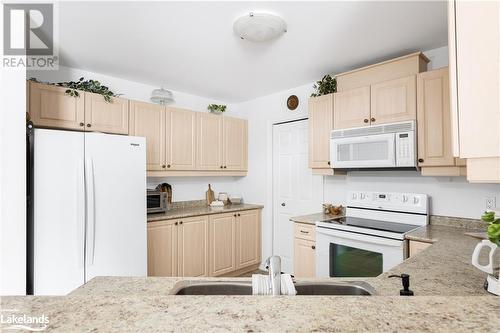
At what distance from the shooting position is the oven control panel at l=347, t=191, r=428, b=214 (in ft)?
8.37

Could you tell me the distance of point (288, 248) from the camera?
3807 mm

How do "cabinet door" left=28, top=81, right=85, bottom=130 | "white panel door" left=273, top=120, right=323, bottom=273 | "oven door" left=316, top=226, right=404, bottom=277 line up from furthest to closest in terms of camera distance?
"white panel door" left=273, top=120, right=323, bottom=273
"cabinet door" left=28, top=81, right=85, bottom=130
"oven door" left=316, top=226, right=404, bottom=277

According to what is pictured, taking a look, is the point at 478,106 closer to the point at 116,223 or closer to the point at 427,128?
the point at 427,128

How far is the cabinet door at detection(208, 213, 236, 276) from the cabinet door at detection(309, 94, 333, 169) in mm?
1350

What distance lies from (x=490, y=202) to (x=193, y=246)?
9.63 ft

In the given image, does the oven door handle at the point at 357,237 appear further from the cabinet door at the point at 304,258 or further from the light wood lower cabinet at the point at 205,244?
the light wood lower cabinet at the point at 205,244

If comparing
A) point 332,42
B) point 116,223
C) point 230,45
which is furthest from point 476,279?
point 116,223

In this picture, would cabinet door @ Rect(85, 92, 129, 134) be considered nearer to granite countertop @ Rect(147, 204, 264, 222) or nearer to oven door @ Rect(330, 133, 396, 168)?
granite countertop @ Rect(147, 204, 264, 222)

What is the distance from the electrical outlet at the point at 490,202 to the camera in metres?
2.26

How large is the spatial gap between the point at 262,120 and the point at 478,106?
137 inches

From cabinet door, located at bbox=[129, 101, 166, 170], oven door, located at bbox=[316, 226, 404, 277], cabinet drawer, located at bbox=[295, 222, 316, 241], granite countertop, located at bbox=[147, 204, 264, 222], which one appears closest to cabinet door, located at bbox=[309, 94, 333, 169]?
cabinet drawer, located at bbox=[295, 222, 316, 241]

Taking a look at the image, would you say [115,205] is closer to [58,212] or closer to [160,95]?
[58,212]

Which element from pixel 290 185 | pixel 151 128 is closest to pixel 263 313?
pixel 151 128

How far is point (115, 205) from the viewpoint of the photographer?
2510mm
